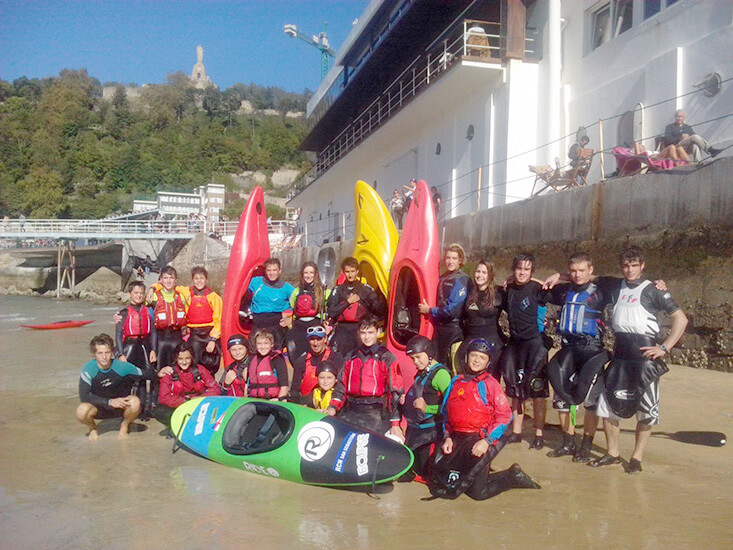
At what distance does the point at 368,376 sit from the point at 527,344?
1222 mm

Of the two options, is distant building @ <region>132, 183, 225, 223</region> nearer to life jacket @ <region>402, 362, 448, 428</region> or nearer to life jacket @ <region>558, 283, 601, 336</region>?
life jacket @ <region>402, 362, 448, 428</region>

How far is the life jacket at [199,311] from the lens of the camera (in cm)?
626

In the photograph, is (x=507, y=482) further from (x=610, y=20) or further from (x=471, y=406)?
(x=610, y=20)

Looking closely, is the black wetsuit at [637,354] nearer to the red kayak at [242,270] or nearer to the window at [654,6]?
the red kayak at [242,270]

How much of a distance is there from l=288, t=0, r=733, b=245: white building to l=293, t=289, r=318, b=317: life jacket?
4.86 meters

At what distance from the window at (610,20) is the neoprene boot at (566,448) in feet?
28.2

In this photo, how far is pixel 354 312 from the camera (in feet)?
19.0

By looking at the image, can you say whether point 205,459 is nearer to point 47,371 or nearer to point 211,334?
point 211,334

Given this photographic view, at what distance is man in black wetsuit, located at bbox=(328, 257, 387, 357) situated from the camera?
5762 mm

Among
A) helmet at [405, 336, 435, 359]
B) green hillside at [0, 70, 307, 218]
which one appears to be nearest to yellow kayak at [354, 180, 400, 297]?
helmet at [405, 336, 435, 359]

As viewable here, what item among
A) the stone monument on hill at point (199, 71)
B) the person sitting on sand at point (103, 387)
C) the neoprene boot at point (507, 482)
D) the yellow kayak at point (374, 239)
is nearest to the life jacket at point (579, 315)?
the neoprene boot at point (507, 482)

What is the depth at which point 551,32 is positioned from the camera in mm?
11859

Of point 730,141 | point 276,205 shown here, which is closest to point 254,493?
point 730,141

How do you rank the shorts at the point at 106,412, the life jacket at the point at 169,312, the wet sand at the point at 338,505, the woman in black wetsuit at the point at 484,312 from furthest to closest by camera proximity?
the life jacket at the point at 169,312, the shorts at the point at 106,412, the woman in black wetsuit at the point at 484,312, the wet sand at the point at 338,505
